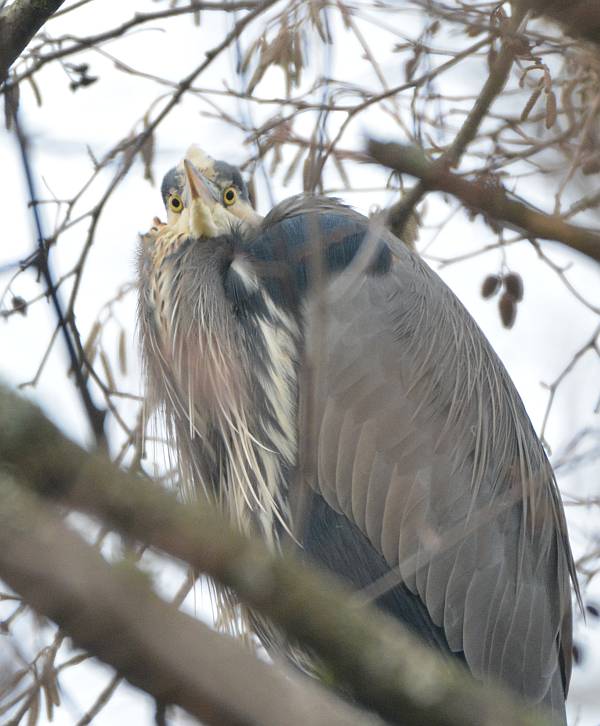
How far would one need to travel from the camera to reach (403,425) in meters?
3.17

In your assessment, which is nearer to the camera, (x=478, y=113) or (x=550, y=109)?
(x=550, y=109)

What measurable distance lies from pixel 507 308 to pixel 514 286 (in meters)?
0.07

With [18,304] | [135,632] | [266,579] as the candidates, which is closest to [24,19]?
[18,304]

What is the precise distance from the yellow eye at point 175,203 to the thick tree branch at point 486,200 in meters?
2.36

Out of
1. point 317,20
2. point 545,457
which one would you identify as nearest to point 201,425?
point 545,457

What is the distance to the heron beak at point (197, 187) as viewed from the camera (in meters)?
3.26

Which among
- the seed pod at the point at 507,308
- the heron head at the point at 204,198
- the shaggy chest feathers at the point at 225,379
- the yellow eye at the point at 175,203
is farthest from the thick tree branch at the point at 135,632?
the yellow eye at the point at 175,203

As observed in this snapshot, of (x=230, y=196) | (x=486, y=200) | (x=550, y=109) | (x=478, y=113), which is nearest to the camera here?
(x=486, y=200)

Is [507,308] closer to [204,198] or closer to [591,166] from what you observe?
[591,166]

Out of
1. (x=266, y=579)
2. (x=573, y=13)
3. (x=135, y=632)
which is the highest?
(x=573, y=13)

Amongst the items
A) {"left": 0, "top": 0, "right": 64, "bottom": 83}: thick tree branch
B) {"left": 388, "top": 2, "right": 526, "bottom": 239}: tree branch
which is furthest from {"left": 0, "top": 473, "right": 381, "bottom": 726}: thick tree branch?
{"left": 0, "top": 0, "right": 64, "bottom": 83}: thick tree branch

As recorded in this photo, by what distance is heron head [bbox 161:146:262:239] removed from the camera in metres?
3.34

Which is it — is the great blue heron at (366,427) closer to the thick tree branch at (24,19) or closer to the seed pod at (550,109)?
the seed pod at (550,109)

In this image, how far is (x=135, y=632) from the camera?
0.81 metres
